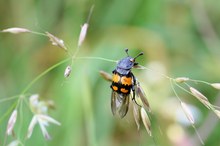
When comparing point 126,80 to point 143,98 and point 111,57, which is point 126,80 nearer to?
point 143,98

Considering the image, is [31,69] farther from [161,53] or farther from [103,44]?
[161,53]

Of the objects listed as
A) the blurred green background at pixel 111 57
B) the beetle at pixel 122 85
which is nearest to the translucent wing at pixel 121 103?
the beetle at pixel 122 85

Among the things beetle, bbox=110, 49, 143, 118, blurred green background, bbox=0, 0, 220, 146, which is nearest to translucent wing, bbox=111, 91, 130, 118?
beetle, bbox=110, 49, 143, 118

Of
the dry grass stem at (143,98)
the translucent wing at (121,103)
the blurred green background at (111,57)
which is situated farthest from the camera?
the blurred green background at (111,57)

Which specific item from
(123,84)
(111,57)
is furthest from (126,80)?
(111,57)

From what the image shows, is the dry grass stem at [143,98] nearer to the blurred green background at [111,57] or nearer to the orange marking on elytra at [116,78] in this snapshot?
the orange marking on elytra at [116,78]

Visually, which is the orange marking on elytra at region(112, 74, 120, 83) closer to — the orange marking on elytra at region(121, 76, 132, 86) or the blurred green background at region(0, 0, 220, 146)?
the orange marking on elytra at region(121, 76, 132, 86)
